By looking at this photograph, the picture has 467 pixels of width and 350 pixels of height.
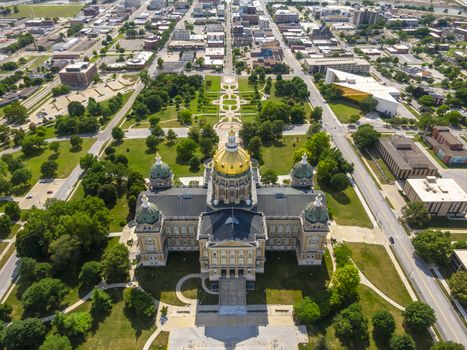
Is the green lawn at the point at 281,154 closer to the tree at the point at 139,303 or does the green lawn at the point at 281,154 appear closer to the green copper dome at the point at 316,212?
the green copper dome at the point at 316,212

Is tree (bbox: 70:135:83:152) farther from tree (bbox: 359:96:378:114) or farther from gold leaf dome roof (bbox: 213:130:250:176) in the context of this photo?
tree (bbox: 359:96:378:114)

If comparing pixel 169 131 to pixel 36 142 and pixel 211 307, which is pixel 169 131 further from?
pixel 211 307

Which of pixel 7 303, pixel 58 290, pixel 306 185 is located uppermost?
pixel 306 185

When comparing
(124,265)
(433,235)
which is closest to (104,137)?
(124,265)

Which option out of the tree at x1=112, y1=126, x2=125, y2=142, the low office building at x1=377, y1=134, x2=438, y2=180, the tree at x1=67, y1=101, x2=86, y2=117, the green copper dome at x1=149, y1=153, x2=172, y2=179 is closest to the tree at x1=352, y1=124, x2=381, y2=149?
the low office building at x1=377, y1=134, x2=438, y2=180

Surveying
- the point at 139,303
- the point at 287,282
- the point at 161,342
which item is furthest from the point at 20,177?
the point at 287,282

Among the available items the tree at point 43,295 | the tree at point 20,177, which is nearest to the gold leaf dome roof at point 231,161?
the tree at point 43,295
